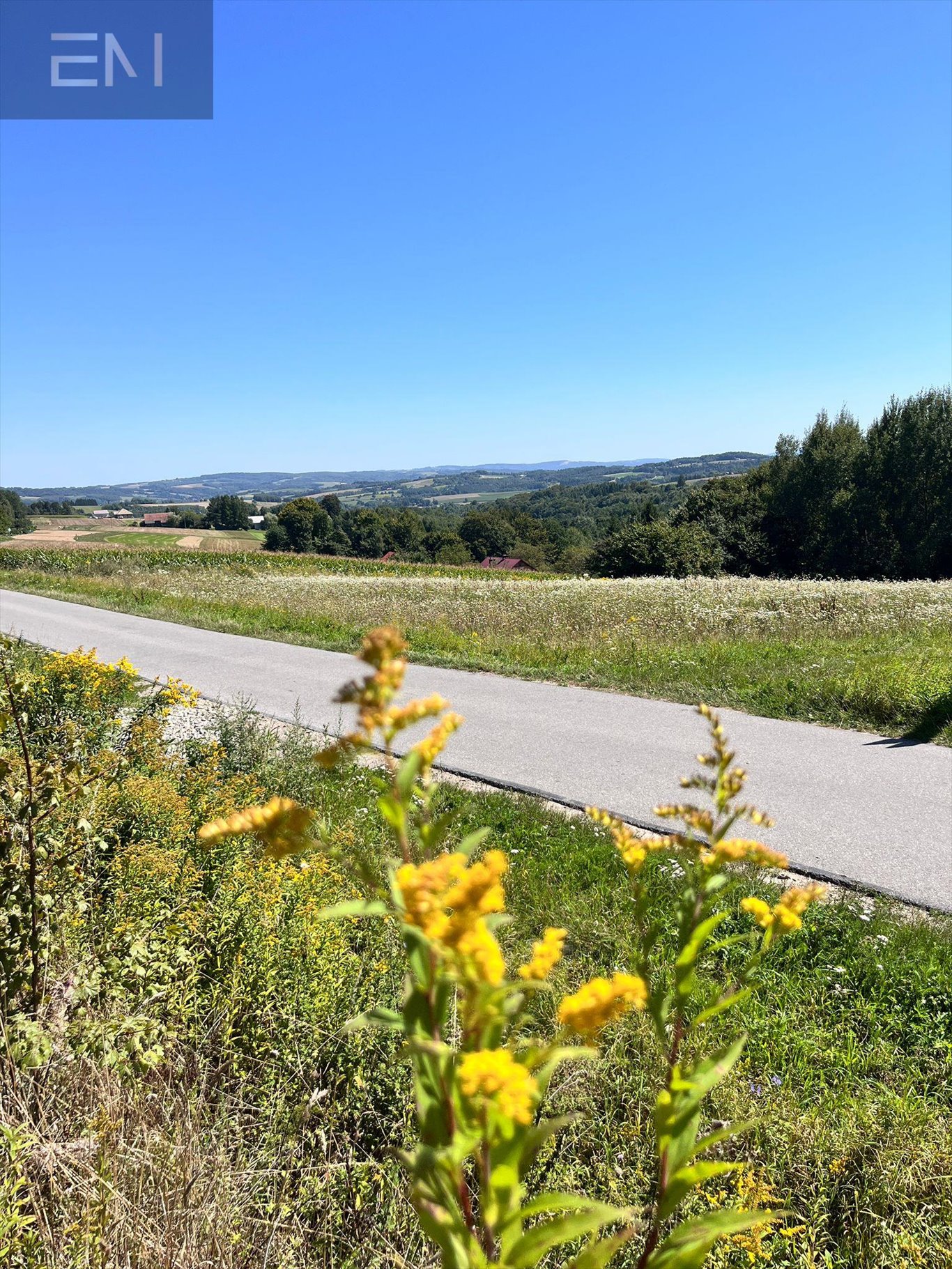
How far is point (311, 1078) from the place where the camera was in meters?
2.49

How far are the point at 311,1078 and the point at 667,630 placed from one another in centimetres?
993

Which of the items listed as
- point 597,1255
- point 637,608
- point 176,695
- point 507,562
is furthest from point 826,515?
point 507,562

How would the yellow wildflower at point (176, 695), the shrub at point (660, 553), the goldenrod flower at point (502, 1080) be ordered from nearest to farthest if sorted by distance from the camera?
the goldenrod flower at point (502, 1080) < the yellow wildflower at point (176, 695) < the shrub at point (660, 553)

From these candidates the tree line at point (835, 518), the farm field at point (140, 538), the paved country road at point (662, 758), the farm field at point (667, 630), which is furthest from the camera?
the farm field at point (140, 538)

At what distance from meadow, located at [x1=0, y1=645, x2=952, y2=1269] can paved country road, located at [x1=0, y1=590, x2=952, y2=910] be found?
0.74 meters

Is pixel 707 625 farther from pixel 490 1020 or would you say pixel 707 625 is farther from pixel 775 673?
pixel 490 1020

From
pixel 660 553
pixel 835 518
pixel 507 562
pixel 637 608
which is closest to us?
pixel 637 608

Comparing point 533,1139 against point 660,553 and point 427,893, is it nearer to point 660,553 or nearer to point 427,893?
point 427,893

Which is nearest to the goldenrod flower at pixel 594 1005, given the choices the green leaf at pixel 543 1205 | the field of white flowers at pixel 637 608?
the green leaf at pixel 543 1205

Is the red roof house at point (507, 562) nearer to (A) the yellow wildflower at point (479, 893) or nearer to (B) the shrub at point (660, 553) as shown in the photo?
(B) the shrub at point (660, 553)

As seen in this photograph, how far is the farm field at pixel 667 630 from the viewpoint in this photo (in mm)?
7758

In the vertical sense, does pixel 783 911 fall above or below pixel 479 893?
below

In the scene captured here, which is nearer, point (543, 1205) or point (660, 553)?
point (543, 1205)

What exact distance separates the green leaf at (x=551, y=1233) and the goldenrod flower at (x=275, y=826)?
474 millimetres
